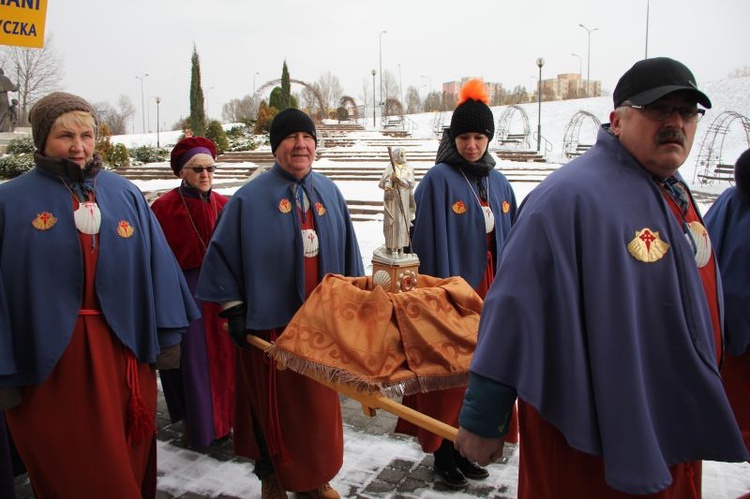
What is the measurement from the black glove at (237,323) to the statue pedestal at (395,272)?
3.08ft

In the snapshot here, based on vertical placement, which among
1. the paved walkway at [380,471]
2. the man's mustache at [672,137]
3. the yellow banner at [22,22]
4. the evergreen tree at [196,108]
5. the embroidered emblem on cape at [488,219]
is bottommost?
the paved walkway at [380,471]

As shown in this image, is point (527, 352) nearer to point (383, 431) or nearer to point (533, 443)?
point (533, 443)

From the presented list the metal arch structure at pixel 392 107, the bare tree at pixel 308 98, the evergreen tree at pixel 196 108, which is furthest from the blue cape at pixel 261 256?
the bare tree at pixel 308 98

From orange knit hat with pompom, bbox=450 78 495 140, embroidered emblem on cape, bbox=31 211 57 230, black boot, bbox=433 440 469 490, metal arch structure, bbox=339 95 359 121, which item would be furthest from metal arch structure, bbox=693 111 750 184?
metal arch structure, bbox=339 95 359 121

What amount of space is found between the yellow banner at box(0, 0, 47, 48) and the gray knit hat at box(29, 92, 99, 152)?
189 centimetres

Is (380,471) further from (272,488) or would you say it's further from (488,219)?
(488,219)

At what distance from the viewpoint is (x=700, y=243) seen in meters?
2.09

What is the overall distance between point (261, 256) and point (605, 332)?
222cm

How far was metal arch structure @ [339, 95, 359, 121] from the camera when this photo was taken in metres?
58.1

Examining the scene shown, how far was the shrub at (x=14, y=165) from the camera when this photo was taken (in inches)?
838

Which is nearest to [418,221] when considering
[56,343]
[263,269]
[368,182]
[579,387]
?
[263,269]

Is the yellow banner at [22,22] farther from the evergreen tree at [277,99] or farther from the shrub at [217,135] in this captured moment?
the evergreen tree at [277,99]

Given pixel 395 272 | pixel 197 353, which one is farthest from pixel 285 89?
pixel 395 272

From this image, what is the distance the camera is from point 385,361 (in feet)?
8.33
